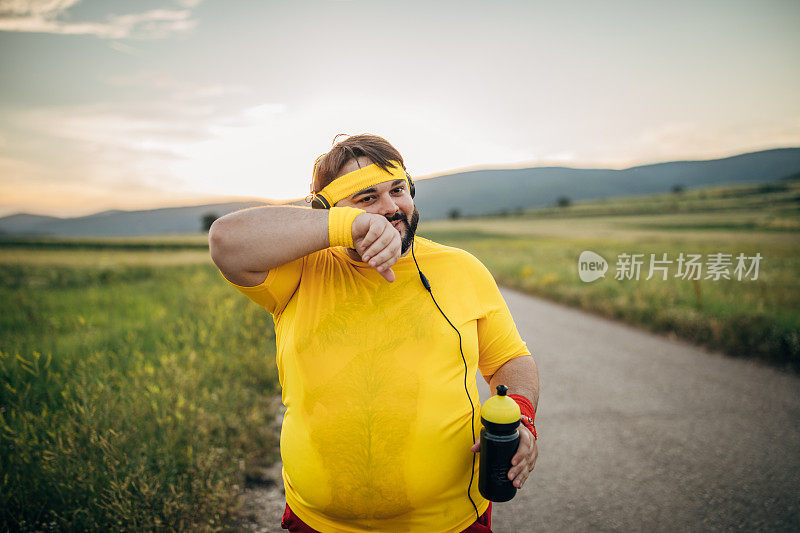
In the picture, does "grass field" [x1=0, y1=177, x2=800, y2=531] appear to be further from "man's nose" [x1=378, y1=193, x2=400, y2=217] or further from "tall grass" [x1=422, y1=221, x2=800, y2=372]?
"man's nose" [x1=378, y1=193, x2=400, y2=217]

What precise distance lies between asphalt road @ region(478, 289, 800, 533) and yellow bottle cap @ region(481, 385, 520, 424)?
184 cm

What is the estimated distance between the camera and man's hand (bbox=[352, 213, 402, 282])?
4.63 feet

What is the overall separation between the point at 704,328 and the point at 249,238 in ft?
25.0

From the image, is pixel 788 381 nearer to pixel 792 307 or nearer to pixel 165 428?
pixel 792 307

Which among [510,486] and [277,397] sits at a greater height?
[510,486]

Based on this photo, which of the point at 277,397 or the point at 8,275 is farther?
the point at 8,275

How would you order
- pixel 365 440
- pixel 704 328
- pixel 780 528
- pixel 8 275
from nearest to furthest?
pixel 365 440 < pixel 780 528 < pixel 704 328 < pixel 8 275

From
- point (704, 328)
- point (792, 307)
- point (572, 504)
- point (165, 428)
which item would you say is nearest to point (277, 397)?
point (165, 428)

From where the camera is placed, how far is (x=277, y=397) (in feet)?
15.3

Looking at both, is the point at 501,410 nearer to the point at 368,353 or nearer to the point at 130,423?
the point at 368,353

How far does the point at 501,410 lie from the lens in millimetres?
1472
